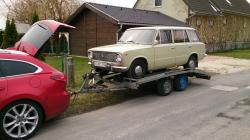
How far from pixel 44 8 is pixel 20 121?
28.2 m

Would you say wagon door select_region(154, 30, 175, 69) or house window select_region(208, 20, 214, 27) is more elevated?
house window select_region(208, 20, 214, 27)

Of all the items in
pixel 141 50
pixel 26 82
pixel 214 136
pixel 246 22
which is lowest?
pixel 214 136

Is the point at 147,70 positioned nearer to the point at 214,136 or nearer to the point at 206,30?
the point at 214,136

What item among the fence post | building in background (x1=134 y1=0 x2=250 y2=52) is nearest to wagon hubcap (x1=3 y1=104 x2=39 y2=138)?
the fence post

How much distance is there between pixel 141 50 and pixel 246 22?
31054 mm

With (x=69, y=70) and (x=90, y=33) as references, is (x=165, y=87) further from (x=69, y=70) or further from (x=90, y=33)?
(x=90, y=33)

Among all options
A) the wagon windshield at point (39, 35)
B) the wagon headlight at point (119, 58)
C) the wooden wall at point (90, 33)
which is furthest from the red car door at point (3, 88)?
the wooden wall at point (90, 33)

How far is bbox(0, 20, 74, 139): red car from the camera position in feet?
17.1

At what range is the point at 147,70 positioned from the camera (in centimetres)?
882

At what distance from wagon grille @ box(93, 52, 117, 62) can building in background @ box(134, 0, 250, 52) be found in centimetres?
1832

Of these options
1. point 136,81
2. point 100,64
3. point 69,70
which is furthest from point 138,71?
point 69,70

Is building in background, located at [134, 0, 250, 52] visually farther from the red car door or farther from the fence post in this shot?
the red car door

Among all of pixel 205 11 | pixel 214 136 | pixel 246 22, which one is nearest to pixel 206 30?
pixel 205 11

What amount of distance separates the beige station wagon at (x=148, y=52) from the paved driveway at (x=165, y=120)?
3.27ft
